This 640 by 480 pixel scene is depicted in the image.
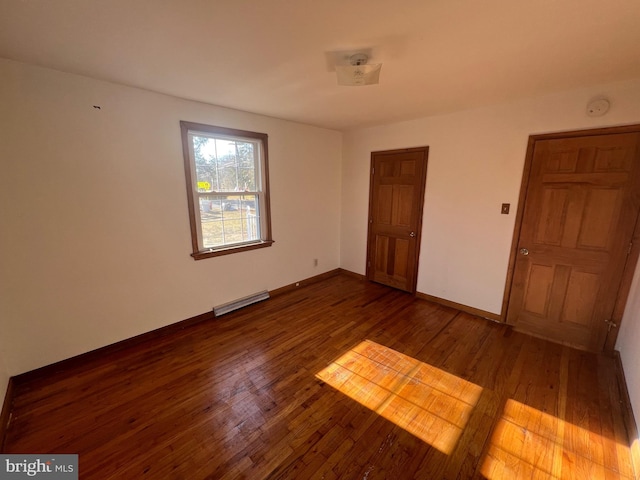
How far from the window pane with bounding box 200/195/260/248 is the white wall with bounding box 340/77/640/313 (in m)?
1.94

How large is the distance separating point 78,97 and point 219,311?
229 centimetres

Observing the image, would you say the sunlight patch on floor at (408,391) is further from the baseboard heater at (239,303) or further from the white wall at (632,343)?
the baseboard heater at (239,303)

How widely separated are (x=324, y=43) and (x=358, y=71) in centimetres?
29

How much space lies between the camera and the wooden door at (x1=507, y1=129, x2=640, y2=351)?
220 cm

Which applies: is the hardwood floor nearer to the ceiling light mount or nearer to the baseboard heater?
the baseboard heater

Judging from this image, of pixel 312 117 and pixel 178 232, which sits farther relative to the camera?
pixel 312 117

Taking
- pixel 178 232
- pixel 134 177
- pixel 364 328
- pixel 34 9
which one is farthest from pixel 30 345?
pixel 364 328

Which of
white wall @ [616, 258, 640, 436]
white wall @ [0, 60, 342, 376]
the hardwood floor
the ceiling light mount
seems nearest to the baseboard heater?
white wall @ [0, 60, 342, 376]

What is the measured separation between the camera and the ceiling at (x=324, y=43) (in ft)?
4.08

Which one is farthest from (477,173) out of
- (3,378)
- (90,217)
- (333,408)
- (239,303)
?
(3,378)

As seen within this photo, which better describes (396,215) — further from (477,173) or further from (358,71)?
(358,71)

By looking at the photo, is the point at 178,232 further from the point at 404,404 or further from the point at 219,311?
the point at 404,404

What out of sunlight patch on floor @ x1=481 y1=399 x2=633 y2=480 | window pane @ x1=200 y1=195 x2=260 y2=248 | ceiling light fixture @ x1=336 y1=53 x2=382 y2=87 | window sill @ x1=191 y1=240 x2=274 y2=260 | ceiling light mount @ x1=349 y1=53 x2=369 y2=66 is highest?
ceiling light mount @ x1=349 y1=53 x2=369 y2=66

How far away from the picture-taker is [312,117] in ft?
10.5
